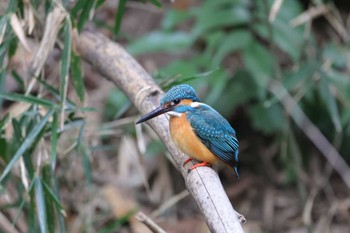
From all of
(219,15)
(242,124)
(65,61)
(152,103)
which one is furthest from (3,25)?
(242,124)

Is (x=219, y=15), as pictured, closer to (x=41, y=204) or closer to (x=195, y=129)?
(x=195, y=129)

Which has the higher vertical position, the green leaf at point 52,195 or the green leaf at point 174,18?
the green leaf at point 174,18

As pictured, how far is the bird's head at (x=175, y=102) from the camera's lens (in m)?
3.11

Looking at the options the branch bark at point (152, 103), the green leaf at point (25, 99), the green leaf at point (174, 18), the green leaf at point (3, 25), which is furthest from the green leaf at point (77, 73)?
the green leaf at point (174, 18)

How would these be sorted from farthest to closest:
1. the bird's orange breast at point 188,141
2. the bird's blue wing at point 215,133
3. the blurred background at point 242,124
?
the blurred background at point 242,124 → the bird's blue wing at point 215,133 → the bird's orange breast at point 188,141

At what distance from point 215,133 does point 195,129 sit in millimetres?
100

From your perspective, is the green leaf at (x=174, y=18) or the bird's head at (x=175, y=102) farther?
the green leaf at (x=174, y=18)

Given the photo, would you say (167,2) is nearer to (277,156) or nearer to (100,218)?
(277,156)

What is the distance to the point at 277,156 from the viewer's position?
5.98 m

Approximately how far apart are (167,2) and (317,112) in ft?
6.60

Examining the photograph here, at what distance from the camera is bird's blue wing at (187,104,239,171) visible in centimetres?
318

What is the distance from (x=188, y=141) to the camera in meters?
3.09

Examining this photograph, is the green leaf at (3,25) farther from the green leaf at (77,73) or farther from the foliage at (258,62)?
the foliage at (258,62)

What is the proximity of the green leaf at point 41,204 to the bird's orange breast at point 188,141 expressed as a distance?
786mm
